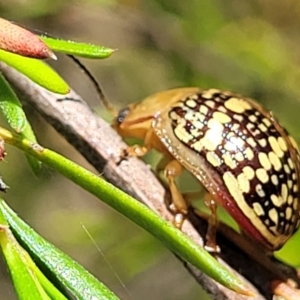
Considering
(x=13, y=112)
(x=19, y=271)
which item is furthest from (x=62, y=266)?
(x=13, y=112)

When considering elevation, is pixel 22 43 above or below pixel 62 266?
above

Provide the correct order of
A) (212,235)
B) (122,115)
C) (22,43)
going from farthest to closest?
(122,115)
(212,235)
(22,43)

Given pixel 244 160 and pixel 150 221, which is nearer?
pixel 150 221

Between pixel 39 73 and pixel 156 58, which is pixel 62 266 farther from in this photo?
pixel 156 58

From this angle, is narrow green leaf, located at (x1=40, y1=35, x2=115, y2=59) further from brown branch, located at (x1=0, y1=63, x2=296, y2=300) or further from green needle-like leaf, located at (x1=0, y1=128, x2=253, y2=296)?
brown branch, located at (x1=0, y1=63, x2=296, y2=300)

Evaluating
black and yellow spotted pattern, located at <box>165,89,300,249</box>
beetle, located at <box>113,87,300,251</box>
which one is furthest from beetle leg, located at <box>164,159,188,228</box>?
black and yellow spotted pattern, located at <box>165,89,300,249</box>

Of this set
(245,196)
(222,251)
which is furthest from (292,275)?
(245,196)
